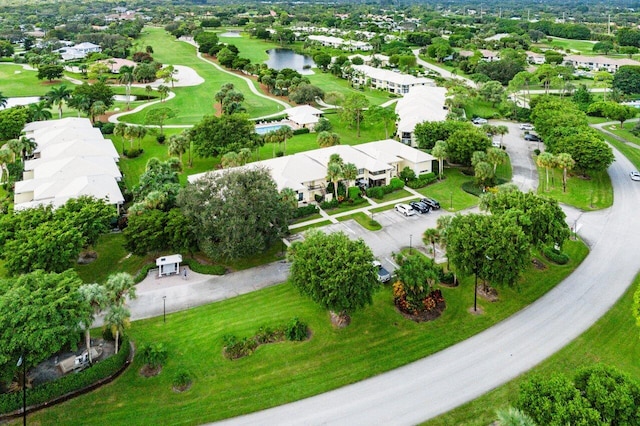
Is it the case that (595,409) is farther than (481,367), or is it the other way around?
(481,367)

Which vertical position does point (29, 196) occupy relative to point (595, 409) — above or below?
below

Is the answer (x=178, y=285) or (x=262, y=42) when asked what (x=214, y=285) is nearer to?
(x=178, y=285)

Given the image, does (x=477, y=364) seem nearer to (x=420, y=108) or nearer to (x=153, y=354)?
(x=153, y=354)

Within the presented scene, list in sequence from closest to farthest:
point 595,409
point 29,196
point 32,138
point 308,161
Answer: point 595,409 → point 29,196 → point 308,161 → point 32,138

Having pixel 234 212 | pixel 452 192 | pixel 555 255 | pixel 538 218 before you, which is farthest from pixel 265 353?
pixel 452 192

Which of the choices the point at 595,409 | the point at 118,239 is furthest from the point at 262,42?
the point at 595,409

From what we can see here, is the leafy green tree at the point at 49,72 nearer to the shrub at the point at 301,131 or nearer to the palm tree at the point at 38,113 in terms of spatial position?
the palm tree at the point at 38,113

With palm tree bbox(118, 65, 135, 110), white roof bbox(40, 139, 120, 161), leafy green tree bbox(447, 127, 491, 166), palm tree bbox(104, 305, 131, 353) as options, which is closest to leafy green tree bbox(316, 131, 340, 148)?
leafy green tree bbox(447, 127, 491, 166)
